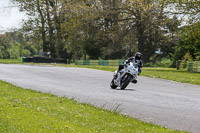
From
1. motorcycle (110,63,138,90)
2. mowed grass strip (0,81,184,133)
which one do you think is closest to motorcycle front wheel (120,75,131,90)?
motorcycle (110,63,138,90)

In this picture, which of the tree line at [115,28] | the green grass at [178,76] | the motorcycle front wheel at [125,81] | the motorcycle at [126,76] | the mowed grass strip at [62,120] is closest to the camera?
the mowed grass strip at [62,120]

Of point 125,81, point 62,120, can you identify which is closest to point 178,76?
point 125,81

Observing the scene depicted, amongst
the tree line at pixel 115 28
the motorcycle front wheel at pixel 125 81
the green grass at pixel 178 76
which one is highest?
the tree line at pixel 115 28

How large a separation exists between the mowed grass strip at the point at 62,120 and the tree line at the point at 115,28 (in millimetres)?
29593

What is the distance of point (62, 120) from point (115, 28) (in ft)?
147

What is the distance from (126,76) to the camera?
56.5 feet

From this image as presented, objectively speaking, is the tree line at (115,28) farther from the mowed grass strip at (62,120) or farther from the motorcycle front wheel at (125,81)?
the mowed grass strip at (62,120)

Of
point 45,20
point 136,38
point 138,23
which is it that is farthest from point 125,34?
point 45,20

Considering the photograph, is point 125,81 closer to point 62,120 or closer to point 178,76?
point 62,120

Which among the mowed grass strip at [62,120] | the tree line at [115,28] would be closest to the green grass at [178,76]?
the tree line at [115,28]

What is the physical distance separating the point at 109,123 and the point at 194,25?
31669mm

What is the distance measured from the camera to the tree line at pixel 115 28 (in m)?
44.2

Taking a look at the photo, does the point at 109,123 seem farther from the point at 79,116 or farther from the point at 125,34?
the point at 125,34

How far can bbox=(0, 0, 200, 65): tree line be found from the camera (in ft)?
145
